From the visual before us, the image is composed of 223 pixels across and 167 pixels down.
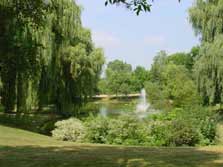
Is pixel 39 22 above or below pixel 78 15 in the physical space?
below

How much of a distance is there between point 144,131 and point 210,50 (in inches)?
518

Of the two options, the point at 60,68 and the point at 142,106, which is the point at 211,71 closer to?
the point at 60,68

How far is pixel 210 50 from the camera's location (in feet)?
91.0

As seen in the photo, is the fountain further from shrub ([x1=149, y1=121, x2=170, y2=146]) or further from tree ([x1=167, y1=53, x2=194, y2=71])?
tree ([x1=167, y1=53, x2=194, y2=71])

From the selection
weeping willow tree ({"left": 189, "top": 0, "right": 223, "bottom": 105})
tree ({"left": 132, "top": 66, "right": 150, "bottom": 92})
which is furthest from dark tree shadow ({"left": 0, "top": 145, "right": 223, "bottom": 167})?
tree ({"left": 132, "top": 66, "right": 150, "bottom": 92})

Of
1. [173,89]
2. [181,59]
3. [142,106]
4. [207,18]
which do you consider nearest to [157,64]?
[181,59]

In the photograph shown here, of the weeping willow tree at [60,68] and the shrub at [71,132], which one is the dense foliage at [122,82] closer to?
the weeping willow tree at [60,68]

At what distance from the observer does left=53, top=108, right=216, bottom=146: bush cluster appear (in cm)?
1537

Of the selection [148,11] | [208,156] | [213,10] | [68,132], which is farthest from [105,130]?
[213,10]

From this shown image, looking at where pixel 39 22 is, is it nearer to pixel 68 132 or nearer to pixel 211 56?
pixel 68 132

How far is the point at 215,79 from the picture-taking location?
2791 centimetres

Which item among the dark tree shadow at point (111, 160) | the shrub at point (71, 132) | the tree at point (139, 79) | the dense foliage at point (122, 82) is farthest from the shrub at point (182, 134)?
the tree at point (139, 79)

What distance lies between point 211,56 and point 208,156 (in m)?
19.7

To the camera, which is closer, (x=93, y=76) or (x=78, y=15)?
(x=78, y=15)
